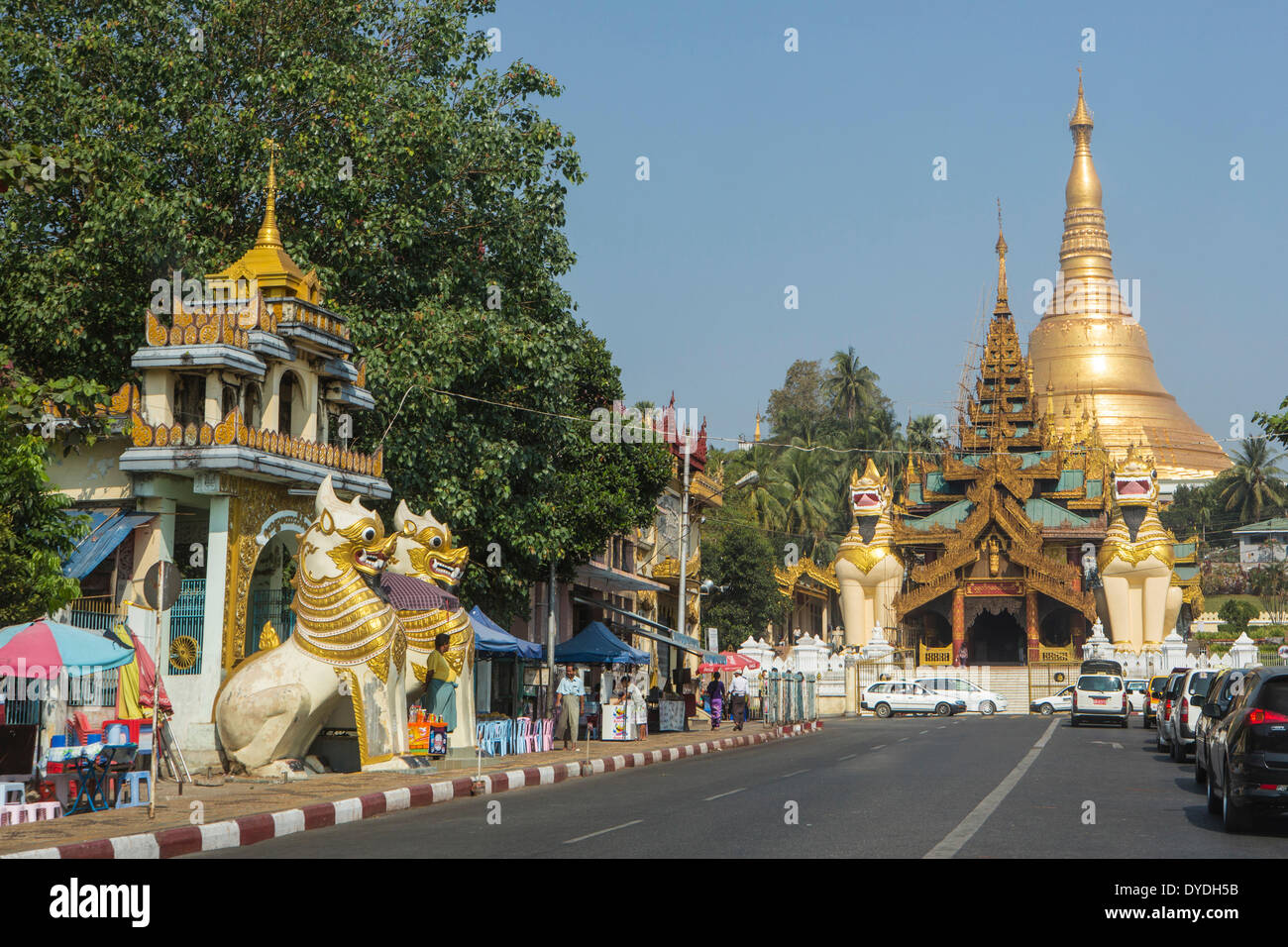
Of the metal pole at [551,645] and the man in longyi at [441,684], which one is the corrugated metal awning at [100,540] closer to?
the man in longyi at [441,684]

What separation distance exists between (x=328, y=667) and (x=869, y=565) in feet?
158

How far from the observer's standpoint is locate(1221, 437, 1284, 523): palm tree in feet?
338

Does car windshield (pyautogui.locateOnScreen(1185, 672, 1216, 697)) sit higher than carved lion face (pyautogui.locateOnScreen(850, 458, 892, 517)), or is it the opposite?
carved lion face (pyautogui.locateOnScreen(850, 458, 892, 517))

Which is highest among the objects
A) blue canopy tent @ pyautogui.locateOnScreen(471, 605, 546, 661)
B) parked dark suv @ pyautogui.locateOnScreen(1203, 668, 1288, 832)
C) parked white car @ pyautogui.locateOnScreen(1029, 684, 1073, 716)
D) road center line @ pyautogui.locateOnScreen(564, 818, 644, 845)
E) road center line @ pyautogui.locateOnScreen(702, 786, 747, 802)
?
blue canopy tent @ pyautogui.locateOnScreen(471, 605, 546, 661)

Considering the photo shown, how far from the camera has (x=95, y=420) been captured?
1966cm

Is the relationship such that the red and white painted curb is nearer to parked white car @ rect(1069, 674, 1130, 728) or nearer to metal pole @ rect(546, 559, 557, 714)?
metal pole @ rect(546, 559, 557, 714)

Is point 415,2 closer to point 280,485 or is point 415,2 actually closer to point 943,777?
point 280,485

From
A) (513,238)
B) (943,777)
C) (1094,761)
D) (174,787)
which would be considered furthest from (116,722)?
(1094,761)

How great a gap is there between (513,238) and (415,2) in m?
4.92

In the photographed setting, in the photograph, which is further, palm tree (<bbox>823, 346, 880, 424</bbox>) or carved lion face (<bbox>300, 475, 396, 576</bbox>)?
palm tree (<bbox>823, 346, 880, 424</bbox>)

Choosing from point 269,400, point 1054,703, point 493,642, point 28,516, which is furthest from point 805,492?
point 28,516

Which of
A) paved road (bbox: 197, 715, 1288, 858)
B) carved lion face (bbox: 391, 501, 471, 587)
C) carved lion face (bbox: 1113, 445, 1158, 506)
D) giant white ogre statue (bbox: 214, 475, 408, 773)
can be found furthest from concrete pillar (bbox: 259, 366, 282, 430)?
carved lion face (bbox: 1113, 445, 1158, 506)

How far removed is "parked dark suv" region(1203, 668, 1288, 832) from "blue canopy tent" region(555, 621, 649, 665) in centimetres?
1905

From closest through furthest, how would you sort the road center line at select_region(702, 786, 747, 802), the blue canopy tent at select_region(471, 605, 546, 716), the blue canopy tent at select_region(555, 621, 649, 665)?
the road center line at select_region(702, 786, 747, 802), the blue canopy tent at select_region(471, 605, 546, 716), the blue canopy tent at select_region(555, 621, 649, 665)
